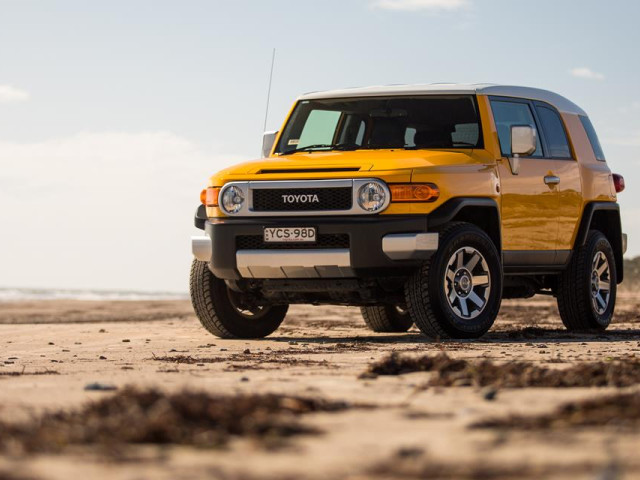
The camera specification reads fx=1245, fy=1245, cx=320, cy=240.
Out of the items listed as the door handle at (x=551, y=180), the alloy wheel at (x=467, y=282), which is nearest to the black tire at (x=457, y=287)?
the alloy wheel at (x=467, y=282)

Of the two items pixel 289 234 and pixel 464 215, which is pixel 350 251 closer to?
pixel 289 234

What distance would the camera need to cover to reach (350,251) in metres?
9.23

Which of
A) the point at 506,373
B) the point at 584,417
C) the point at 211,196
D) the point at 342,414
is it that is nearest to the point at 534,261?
the point at 211,196

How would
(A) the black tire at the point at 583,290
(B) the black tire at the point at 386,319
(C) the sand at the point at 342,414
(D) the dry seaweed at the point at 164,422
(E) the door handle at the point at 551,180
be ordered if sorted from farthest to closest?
(B) the black tire at the point at 386,319
(A) the black tire at the point at 583,290
(E) the door handle at the point at 551,180
(D) the dry seaweed at the point at 164,422
(C) the sand at the point at 342,414

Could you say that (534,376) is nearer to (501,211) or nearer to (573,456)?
(573,456)

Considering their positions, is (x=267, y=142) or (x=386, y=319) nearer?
(x=267, y=142)

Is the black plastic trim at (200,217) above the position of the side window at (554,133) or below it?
below

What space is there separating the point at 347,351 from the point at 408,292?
1161 mm

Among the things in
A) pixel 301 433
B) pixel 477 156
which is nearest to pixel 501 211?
pixel 477 156

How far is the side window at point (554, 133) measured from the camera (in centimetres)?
1123

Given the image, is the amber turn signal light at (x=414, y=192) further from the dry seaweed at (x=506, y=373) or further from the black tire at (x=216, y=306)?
the dry seaweed at (x=506, y=373)

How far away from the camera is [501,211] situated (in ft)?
33.2

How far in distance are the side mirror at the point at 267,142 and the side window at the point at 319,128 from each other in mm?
303

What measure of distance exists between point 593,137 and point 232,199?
439 cm
